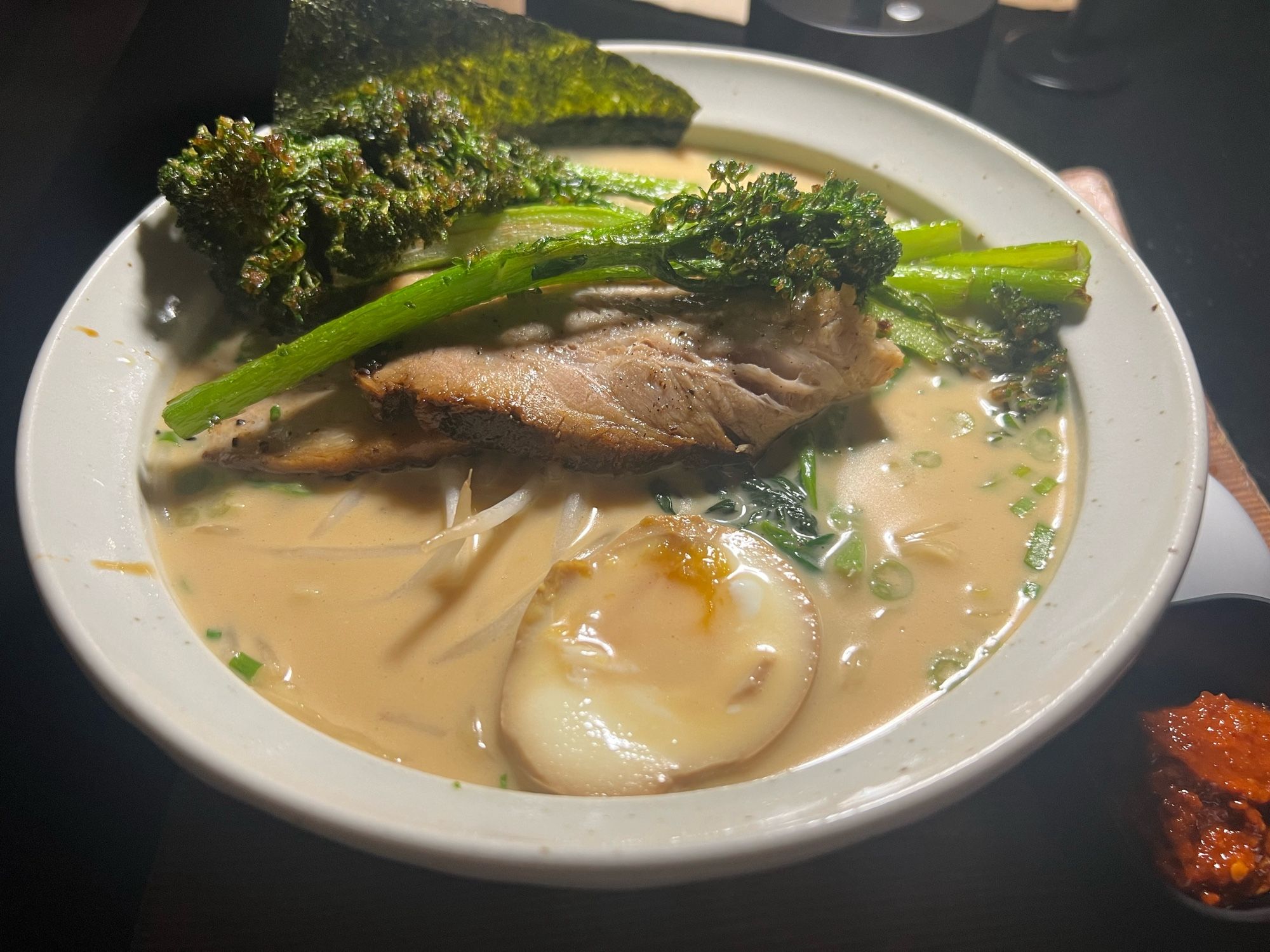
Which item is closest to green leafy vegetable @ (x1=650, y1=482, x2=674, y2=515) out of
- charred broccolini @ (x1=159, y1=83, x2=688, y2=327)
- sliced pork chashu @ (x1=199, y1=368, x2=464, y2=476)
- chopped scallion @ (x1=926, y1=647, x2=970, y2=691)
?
sliced pork chashu @ (x1=199, y1=368, x2=464, y2=476)

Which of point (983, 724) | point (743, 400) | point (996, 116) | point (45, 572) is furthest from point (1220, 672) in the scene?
point (996, 116)

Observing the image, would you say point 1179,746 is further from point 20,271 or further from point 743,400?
point 20,271

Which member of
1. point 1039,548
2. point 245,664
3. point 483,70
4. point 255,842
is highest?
point 483,70

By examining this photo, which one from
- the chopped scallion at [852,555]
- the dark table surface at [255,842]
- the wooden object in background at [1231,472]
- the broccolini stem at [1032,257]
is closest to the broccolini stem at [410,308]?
the dark table surface at [255,842]

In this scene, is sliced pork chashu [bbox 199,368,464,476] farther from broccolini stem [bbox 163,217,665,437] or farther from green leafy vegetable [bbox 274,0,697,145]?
green leafy vegetable [bbox 274,0,697,145]

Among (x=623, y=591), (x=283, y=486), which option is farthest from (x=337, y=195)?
(x=623, y=591)

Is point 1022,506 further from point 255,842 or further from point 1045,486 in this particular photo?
point 255,842

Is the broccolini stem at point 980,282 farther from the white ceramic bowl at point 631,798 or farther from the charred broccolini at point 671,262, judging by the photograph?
the charred broccolini at point 671,262
